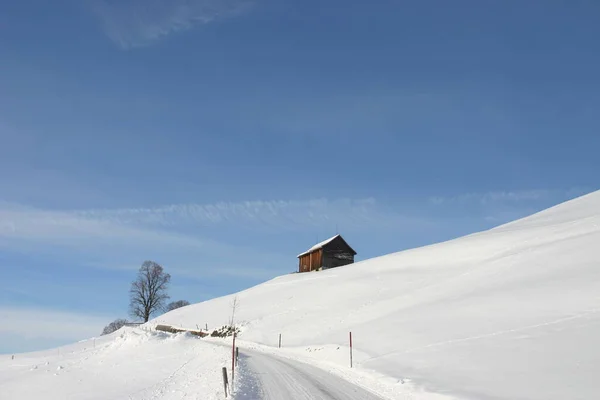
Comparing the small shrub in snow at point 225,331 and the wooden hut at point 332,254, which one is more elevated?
Result: the wooden hut at point 332,254

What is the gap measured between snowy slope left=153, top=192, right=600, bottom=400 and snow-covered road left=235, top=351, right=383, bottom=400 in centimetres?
301

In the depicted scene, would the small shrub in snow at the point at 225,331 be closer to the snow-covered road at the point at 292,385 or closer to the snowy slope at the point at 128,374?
the snowy slope at the point at 128,374

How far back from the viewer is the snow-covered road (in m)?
16.7

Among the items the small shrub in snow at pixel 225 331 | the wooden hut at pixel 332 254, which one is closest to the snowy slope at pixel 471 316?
the small shrub in snow at pixel 225 331

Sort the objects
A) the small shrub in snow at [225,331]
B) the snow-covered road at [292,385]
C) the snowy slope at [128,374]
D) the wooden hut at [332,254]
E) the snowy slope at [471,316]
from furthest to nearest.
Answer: the wooden hut at [332,254], the small shrub in snow at [225,331], the snowy slope at [128,374], the snowy slope at [471,316], the snow-covered road at [292,385]

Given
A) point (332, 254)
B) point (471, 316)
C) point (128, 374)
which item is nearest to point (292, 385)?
point (128, 374)

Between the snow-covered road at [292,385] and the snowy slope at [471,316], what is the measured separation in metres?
3.01

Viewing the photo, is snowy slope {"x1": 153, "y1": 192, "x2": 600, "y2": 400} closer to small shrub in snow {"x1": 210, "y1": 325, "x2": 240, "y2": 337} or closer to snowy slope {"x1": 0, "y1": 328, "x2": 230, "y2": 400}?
small shrub in snow {"x1": 210, "y1": 325, "x2": 240, "y2": 337}

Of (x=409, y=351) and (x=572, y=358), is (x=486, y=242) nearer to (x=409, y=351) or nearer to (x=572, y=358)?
(x=409, y=351)

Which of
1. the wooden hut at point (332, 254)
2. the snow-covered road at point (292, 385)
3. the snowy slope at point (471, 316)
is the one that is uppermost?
the wooden hut at point (332, 254)

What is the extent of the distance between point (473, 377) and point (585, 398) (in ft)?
16.3

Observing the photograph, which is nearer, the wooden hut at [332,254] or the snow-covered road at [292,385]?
the snow-covered road at [292,385]

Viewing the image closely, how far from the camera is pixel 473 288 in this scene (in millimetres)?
35469

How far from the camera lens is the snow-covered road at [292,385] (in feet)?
54.6
